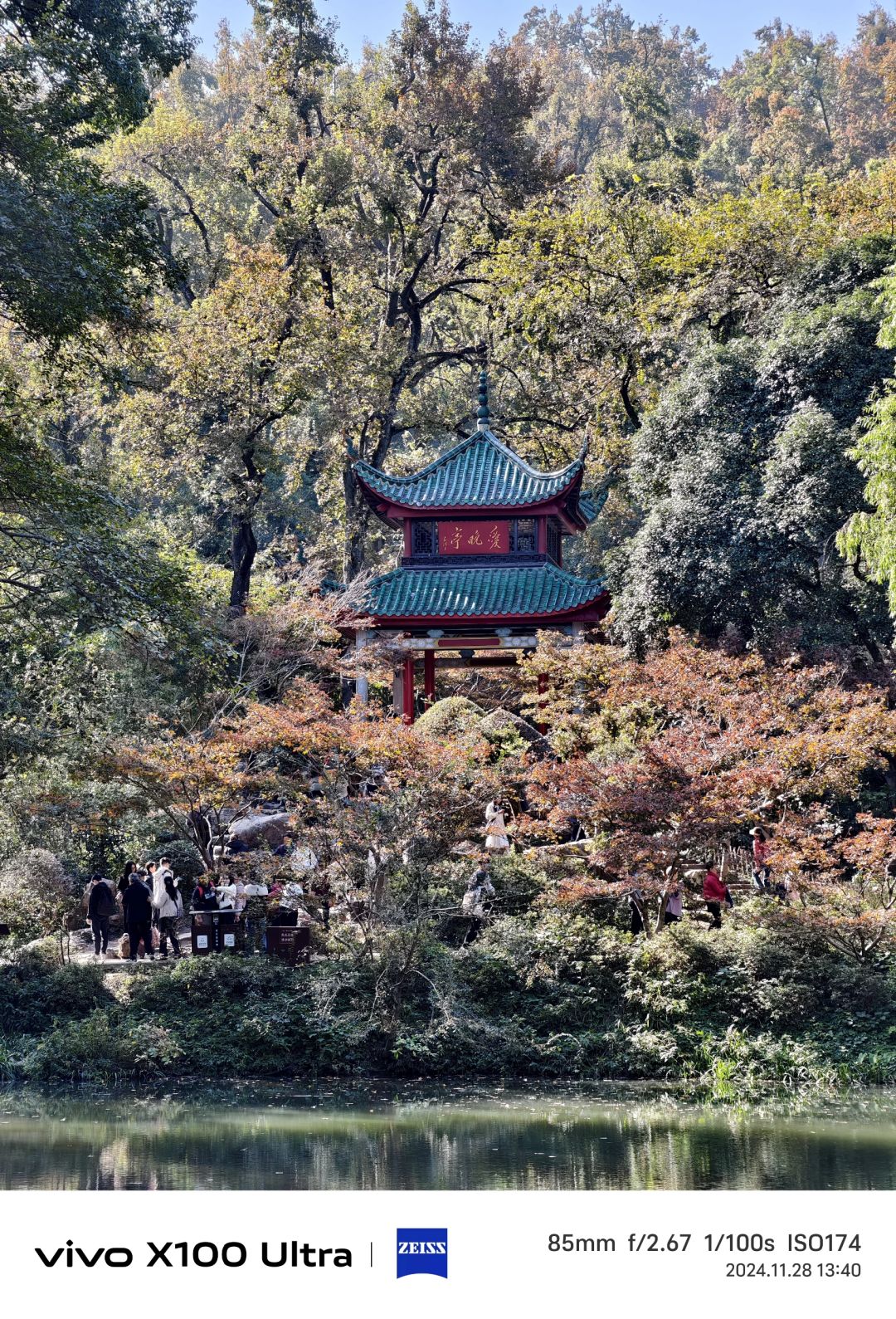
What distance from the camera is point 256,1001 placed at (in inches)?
545

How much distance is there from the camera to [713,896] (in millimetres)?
14594

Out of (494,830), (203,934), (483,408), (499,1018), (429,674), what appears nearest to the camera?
(499,1018)

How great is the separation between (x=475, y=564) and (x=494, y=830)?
25.5 feet

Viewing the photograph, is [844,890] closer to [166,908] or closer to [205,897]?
[205,897]

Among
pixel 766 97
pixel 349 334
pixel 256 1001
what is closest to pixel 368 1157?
pixel 256 1001

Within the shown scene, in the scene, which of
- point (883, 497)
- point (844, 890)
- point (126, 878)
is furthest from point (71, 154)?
point (844, 890)

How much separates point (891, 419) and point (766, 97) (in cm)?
4742

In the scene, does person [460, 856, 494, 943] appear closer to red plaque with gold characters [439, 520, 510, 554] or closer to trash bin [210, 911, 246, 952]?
trash bin [210, 911, 246, 952]

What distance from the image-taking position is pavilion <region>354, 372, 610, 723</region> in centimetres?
2133

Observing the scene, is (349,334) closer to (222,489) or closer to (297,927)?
(222,489)

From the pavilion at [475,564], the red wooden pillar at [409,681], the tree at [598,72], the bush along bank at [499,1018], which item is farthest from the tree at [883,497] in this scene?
the tree at [598,72]

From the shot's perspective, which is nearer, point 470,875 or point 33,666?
point 470,875

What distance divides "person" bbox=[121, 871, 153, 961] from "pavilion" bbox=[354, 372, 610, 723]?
20.5 ft

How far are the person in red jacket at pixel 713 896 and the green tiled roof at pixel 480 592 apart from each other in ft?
23.2
